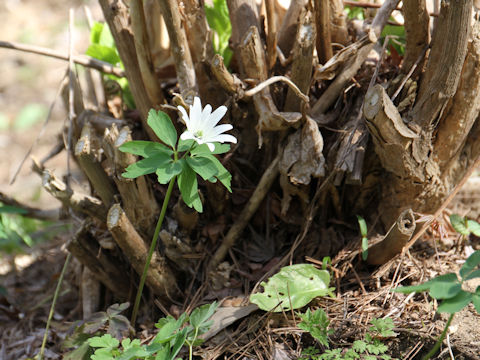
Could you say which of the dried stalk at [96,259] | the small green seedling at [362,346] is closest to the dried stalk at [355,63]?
the small green seedling at [362,346]

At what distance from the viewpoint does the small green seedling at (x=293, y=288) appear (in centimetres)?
167

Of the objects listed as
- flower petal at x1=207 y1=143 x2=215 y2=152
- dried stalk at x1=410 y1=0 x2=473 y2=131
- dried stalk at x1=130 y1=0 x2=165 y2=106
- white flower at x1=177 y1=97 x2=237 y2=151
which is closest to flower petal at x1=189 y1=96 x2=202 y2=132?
white flower at x1=177 y1=97 x2=237 y2=151

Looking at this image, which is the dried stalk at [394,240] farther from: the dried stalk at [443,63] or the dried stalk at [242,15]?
the dried stalk at [242,15]

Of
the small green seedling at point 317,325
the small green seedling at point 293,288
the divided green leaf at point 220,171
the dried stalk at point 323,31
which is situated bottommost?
the small green seedling at point 317,325

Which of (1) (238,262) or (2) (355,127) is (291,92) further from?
(1) (238,262)

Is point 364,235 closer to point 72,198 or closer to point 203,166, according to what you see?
point 203,166

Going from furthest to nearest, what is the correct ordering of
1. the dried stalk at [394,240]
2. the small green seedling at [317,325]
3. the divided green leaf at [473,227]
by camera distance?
1. the divided green leaf at [473,227]
2. the dried stalk at [394,240]
3. the small green seedling at [317,325]

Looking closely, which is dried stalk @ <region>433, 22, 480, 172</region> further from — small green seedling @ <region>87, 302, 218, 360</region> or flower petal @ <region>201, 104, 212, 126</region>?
small green seedling @ <region>87, 302, 218, 360</region>

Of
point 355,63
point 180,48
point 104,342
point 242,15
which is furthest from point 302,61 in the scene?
point 104,342

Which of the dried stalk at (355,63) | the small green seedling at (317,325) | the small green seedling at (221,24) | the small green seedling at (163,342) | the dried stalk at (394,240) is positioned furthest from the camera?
the small green seedling at (221,24)

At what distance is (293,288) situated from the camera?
5.64 feet

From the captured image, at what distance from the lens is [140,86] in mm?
1984

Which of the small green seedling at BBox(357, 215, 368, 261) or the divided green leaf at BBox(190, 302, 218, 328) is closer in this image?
the divided green leaf at BBox(190, 302, 218, 328)

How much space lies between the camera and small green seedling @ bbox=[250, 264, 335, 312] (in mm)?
1670
